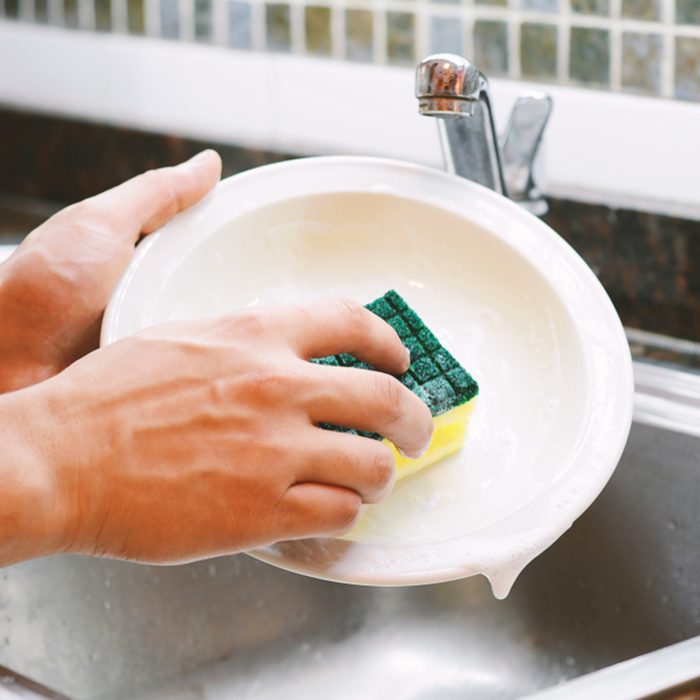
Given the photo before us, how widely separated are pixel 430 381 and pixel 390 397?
102 mm

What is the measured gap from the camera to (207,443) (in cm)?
53

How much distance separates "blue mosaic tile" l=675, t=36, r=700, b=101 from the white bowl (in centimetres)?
38

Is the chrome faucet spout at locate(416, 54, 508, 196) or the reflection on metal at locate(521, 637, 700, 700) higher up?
the chrome faucet spout at locate(416, 54, 508, 196)

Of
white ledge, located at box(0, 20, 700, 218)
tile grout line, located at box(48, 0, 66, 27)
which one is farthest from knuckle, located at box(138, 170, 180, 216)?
tile grout line, located at box(48, 0, 66, 27)

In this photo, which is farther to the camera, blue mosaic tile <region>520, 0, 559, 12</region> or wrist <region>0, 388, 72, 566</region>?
blue mosaic tile <region>520, 0, 559, 12</region>

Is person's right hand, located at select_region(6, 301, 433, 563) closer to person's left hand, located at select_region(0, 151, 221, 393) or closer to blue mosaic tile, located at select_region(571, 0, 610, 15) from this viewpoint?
person's left hand, located at select_region(0, 151, 221, 393)

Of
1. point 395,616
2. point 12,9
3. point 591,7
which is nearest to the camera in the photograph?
point 395,616

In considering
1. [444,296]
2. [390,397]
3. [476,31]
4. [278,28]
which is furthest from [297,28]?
[390,397]

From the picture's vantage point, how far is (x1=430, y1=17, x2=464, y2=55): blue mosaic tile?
3.59 ft

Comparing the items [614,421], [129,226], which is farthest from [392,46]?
[614,421]

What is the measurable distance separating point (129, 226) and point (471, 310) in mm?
282

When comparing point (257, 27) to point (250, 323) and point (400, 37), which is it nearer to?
point (400, 37)

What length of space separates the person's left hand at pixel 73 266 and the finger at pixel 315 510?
287mm

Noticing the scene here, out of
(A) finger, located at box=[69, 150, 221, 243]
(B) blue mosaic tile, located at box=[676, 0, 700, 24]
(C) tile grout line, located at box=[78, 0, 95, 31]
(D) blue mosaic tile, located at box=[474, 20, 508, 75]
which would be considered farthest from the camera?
(C) tile grout line, located at box=[78, 0, 95, 31]
